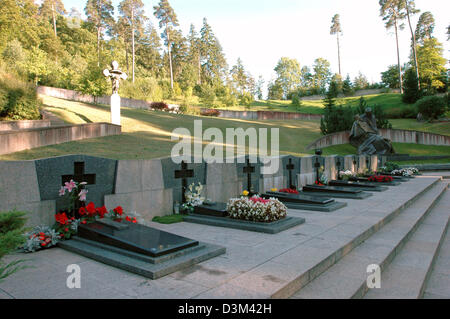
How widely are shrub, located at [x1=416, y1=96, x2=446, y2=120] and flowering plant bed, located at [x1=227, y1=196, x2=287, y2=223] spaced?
3790 cm

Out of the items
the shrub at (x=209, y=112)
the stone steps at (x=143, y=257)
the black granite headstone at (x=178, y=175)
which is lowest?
the stone steps at (x=143, y=257)

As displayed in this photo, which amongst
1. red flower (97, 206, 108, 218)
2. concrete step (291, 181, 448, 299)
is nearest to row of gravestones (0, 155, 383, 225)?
red flower (97, 206, 108, 218)

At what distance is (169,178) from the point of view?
6.44 m

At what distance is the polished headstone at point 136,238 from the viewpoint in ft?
12.2

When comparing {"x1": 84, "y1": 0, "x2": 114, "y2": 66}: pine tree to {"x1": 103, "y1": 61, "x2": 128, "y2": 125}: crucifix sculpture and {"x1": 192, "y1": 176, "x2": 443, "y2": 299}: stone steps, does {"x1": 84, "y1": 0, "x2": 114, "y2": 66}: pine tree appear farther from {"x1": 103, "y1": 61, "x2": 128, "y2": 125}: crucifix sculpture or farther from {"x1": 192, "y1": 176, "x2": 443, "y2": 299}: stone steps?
{"x1": 192, "y1": 176, "x2": 443, "y2": 299}: stone steps

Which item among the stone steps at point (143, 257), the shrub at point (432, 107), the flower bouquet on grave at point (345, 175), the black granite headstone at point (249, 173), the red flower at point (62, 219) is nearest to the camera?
the stone steps at point (143, 257)

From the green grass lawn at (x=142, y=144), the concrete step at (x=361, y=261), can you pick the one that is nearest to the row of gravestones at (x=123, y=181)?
the concrete step at (x=361, y=261)

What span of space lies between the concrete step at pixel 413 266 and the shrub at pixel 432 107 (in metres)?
A: 35.2

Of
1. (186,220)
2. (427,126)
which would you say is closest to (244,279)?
(186,220)

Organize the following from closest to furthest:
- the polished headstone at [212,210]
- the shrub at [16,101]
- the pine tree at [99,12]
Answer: the polished headstone at [212,210], the shrub at [16,101], the pine tree at [99,12]

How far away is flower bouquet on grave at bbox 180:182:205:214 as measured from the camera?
6.46m

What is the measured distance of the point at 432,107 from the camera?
35500 millimetres

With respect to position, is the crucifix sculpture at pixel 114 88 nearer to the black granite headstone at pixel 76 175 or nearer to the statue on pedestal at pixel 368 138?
the statue on pedestal at pixel 368 138

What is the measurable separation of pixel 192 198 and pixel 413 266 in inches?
161
